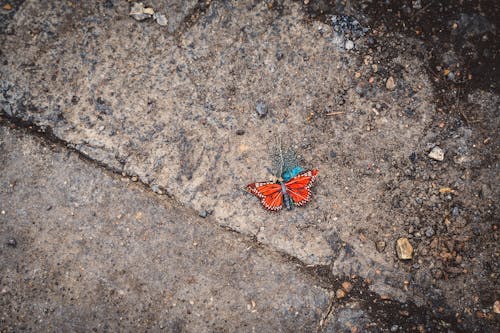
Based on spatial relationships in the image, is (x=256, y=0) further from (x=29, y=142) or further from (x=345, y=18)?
(x=29, y=142)

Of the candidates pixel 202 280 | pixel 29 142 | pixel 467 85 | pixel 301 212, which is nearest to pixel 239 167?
pixel 301 212

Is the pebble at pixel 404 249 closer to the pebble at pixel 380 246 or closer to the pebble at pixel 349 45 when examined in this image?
the pebble at pixel 380 246

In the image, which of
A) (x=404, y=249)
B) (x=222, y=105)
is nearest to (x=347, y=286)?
(x=404, y=249)

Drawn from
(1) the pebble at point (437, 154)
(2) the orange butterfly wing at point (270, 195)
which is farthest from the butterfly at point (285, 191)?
(1) the pebble at point (437, 154)

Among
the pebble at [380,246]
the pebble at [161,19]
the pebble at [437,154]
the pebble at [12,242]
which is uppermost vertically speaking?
the pebble at [161,19]

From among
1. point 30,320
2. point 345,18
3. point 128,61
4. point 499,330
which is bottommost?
point 30,320

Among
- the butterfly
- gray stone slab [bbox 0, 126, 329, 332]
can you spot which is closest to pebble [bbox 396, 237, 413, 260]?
gray stone slab [bbox 0, 126, 329, 332]

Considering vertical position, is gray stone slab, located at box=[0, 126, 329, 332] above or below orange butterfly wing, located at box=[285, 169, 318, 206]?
below

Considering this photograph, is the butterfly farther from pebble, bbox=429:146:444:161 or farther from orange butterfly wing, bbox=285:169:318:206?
pebble, bbox=429:146:444:161
